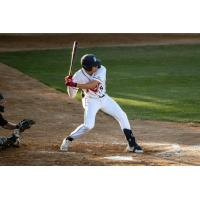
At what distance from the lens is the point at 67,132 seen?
941cm

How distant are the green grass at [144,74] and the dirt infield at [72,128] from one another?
368 mm

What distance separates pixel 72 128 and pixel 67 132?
291 millimetres

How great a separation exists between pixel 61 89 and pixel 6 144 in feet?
13.5

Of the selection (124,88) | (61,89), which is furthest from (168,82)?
(61,89)

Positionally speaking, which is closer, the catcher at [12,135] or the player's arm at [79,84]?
the player's arm at [79,84]

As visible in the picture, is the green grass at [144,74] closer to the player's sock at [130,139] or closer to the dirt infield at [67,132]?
the dirt infield at [67,132]

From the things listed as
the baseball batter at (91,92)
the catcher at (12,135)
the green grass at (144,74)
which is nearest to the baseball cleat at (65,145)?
the baseball batter at (91,92)

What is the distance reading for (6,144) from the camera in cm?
788

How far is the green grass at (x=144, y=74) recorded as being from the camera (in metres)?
10.5

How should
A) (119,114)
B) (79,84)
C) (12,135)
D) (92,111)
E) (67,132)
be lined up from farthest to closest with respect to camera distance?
(67,132), (12,135), (119,114), (92,111), (79,84)

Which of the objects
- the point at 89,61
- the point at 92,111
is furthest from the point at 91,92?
the point at 89,61

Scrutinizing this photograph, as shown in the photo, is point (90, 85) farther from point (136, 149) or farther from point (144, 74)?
point (144, 74)

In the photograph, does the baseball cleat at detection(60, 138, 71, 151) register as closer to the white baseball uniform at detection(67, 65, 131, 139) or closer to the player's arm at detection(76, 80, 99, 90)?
the white baseball uniform at detection(67, 65, 131, 139)

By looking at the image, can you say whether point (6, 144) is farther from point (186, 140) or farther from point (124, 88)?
point (124, 88)
